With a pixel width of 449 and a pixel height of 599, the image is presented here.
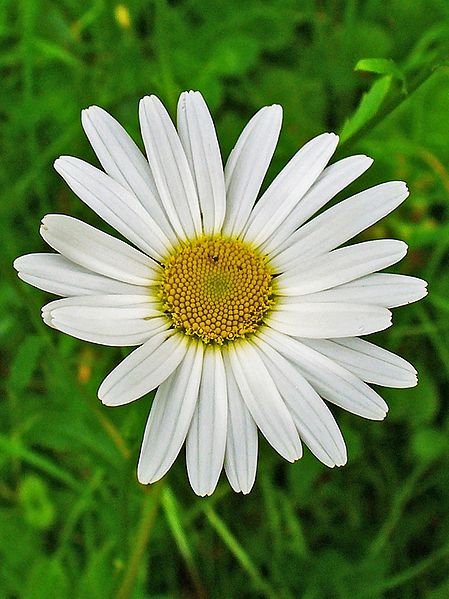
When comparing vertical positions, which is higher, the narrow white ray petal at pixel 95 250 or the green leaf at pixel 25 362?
the narrow white ray petal at pixel 95 250

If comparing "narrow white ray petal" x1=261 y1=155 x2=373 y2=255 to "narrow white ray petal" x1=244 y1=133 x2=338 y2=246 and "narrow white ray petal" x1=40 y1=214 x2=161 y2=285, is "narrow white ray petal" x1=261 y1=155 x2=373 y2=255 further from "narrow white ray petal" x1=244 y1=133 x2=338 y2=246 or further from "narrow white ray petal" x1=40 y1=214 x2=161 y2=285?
"narrow white ray petal" x1=40 y1=214 x2=161 y2=285

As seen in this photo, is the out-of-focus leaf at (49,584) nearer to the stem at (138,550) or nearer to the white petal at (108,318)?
the stem at (138,550)

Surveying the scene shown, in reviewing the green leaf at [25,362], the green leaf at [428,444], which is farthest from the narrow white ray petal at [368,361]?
the green leaf at [428,444]

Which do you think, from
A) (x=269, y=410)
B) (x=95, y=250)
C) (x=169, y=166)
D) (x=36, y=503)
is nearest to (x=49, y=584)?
(x=36, y=503)

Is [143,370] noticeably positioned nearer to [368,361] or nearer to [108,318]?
[108,318]

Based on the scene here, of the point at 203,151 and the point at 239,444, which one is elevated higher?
the point at 203,151
